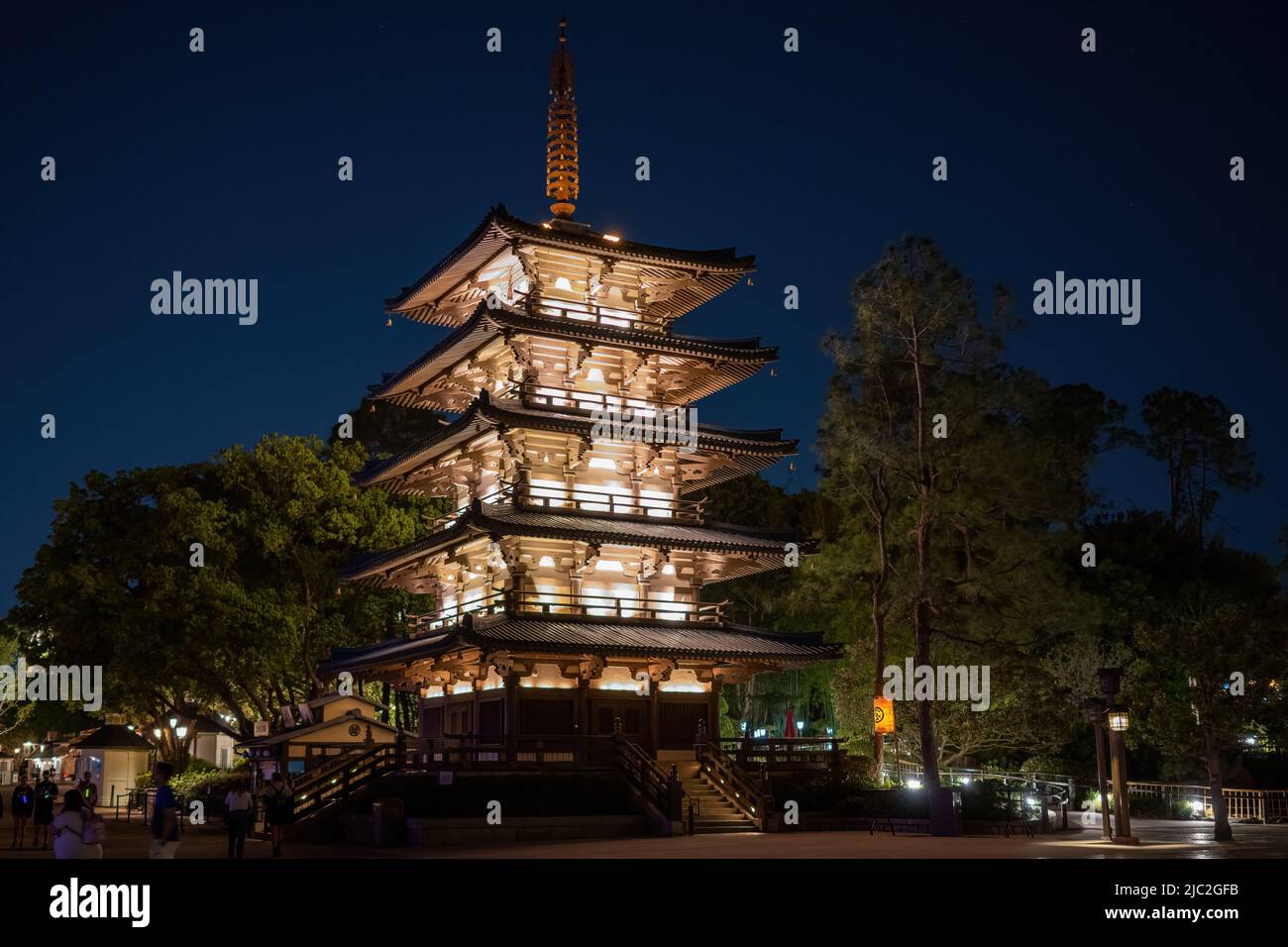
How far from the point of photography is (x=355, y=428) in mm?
80500

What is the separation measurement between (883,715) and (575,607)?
13.7 m

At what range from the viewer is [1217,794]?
30.4m

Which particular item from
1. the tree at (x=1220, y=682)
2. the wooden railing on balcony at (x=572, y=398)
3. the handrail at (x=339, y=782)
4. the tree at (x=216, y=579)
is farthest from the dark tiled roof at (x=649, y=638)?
the tree at (x=216, y=579)

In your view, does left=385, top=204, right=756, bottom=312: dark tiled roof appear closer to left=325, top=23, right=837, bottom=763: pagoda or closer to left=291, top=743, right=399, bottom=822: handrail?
left=325, top=23, right=837, bottom=763: pagoda

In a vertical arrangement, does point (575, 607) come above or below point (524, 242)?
below

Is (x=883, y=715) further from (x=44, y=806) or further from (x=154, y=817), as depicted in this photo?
(x=154, y=817)

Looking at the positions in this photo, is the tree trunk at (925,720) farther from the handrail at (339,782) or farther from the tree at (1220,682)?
the handrail at (339,782)

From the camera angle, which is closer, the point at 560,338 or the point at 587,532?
the point at 587,532

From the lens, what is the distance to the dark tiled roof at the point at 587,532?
117ft

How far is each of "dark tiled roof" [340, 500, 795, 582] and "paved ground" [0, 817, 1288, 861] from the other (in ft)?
31.0

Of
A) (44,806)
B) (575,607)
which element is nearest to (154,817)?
(44,806)

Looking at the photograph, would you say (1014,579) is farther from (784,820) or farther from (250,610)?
(250,610)

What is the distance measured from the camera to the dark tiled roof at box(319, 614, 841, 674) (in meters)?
34.0
